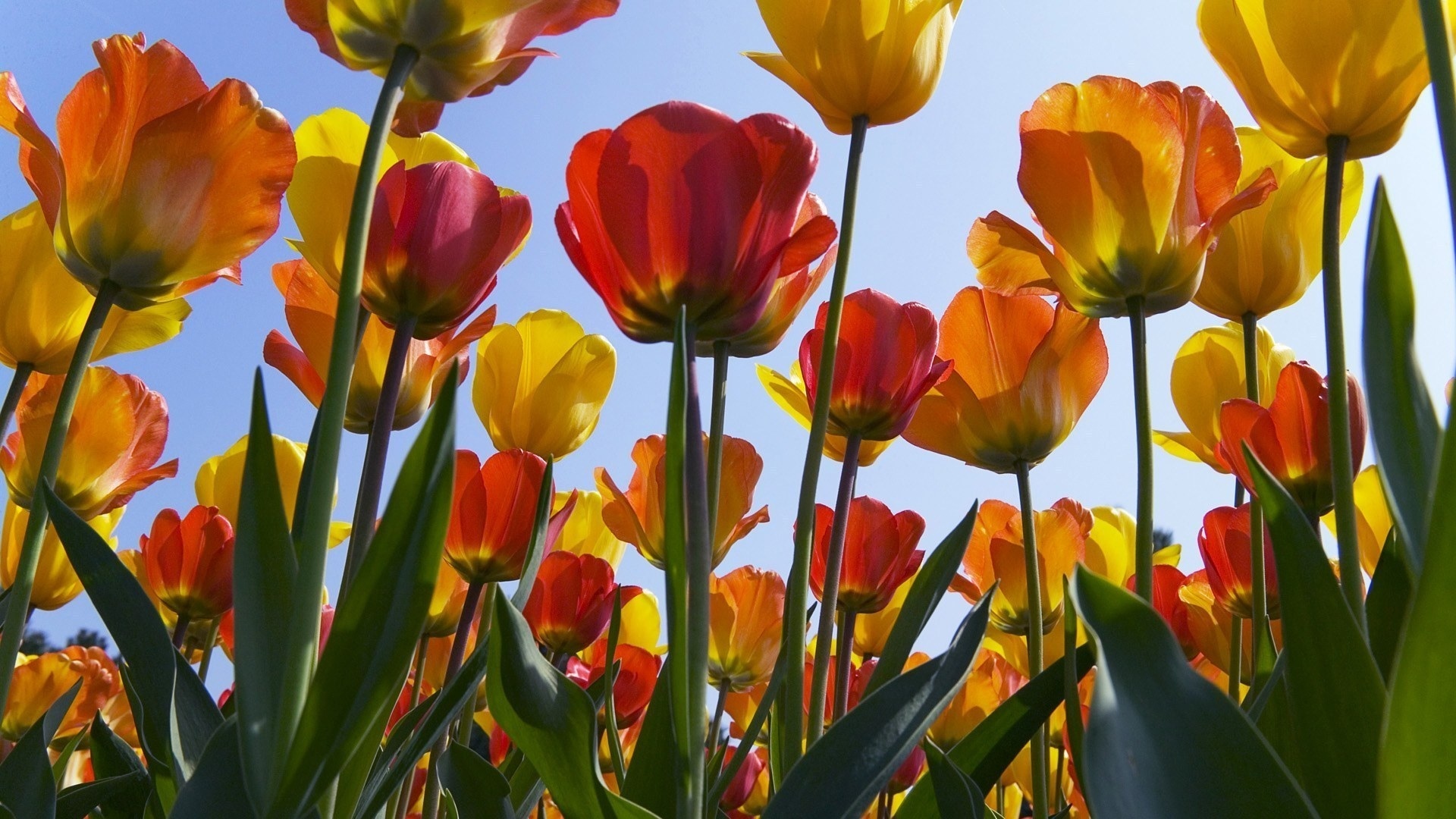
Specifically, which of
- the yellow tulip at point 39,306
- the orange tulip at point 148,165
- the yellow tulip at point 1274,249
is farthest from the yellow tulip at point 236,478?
the yellow tulip at point 1274,249

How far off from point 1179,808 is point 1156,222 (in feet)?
1.41

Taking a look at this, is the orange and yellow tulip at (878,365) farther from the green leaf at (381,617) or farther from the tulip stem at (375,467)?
the green leaf at (381,617)

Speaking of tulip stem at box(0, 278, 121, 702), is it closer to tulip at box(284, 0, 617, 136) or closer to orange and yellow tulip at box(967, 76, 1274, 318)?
tulip at box(284, 0, 617, 136)

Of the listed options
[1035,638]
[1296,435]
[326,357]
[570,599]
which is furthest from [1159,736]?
[570,599]

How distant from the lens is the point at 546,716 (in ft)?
1.47

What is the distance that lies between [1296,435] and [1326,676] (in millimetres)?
463

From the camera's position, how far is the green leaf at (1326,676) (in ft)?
1.24

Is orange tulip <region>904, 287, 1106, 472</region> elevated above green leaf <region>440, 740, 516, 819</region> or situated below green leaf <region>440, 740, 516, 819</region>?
above

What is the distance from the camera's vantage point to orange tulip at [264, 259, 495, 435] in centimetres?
78

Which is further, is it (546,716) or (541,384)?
(541,384)

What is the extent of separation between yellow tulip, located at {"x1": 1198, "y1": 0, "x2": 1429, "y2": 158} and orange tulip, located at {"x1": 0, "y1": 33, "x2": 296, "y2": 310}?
56 centimetres

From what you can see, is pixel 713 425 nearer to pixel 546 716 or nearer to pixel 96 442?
pixel 546 716

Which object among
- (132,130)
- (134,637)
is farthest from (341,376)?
(132,130)

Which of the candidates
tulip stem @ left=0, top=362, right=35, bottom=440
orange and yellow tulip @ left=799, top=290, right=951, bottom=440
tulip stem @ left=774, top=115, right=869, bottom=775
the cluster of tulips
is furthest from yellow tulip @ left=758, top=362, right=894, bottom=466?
tulip stem @ left=0, top=362, right=35, bottom=440
